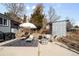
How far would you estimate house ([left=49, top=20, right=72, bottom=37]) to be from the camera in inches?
340

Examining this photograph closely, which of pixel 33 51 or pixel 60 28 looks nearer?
pixel 33 51

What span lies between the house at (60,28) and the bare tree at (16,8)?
1.03 metres

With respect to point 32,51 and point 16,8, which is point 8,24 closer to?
point 16,8

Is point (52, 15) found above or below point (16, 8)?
below

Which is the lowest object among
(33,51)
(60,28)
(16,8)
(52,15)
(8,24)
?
(33,51)

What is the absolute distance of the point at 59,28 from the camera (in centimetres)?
873

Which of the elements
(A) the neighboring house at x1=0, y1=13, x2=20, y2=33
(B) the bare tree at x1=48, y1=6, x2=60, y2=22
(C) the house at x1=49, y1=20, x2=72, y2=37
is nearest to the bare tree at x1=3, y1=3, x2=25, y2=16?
(A) the neighboring house at x1=0, y1=13, x2=20, y2=33

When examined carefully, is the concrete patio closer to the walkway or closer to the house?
the walkway

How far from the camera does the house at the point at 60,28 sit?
8624 mm

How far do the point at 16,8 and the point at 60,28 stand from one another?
5.10ft

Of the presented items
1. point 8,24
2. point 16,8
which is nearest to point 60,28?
point 16,8

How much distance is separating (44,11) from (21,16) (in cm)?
75

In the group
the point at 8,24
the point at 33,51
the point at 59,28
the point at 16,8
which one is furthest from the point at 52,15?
the point at 8,24

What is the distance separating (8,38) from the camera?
868 cm
